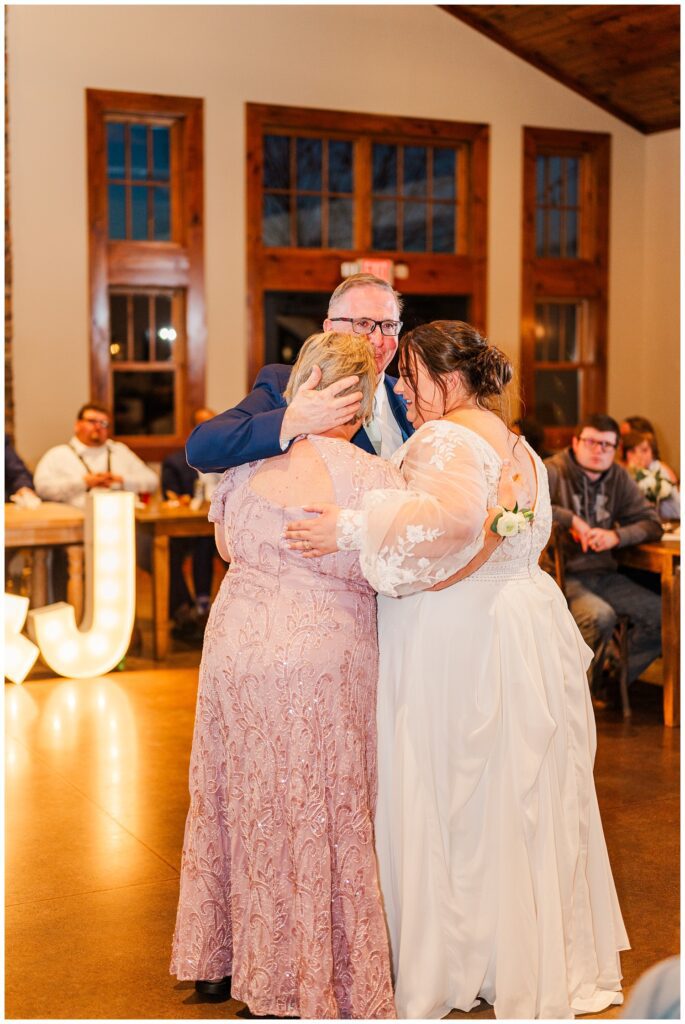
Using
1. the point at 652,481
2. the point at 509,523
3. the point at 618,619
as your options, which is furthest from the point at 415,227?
the point at 509,523

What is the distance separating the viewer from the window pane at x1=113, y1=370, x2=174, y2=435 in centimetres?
976

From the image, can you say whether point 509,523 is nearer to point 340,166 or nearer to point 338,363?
point 338,363

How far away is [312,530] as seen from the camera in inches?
104

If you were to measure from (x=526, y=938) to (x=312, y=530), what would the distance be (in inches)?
41.2

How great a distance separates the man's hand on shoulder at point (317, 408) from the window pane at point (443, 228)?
8.40 m

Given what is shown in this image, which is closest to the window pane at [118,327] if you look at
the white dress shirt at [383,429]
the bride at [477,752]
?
the white dress shirt at [383,429]

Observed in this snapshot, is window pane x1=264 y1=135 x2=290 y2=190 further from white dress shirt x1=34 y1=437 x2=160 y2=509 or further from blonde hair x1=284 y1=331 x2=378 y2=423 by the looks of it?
blonde hair x1=284 y1=331 x2=378 y2=423

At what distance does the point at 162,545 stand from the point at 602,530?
258 cm

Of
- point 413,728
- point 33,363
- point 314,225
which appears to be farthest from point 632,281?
point 413,728

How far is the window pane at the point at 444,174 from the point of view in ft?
35.3

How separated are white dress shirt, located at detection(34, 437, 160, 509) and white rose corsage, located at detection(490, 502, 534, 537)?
17.2 feet

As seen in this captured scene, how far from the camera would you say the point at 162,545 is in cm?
703

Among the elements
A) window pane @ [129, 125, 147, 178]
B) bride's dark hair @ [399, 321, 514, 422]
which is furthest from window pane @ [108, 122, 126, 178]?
bride's dark hair @ [399, 321, 514, 422]

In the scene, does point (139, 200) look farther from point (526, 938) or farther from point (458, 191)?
point (526, 938)
